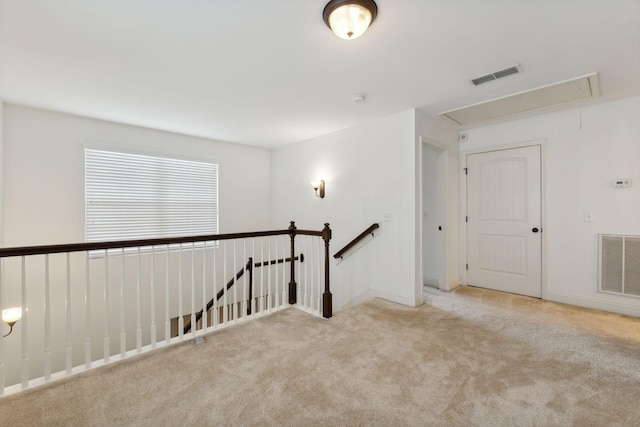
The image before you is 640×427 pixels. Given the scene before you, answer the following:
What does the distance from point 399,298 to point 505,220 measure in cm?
185

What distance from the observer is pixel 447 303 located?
351 cm

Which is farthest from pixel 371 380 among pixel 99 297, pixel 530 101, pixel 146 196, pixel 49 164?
pixel 49 164

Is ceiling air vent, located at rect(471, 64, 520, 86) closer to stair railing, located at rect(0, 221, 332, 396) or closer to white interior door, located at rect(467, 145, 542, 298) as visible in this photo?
white interior door, located at rect(467, 145, 542, 298)

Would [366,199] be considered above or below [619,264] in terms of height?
above

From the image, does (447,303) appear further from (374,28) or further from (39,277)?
(39,277)

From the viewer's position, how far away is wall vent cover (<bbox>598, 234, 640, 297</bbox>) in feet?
10.0

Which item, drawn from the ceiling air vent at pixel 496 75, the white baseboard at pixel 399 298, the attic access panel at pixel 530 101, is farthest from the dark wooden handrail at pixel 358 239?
the ceiling air vent at pixel 496 75

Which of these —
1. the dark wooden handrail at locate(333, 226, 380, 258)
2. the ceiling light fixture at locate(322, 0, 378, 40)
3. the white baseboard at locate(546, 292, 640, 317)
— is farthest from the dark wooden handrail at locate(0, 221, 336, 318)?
the white baseboard at locate(546, 292, 640, 317)

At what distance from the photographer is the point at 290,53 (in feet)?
7.34

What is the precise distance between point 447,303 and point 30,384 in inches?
150

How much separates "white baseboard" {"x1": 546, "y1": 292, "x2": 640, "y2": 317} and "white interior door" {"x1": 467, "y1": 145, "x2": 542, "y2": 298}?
181 mm

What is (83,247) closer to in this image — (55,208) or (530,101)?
(55,208)

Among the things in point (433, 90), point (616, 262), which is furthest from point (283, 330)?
point (616, 262)

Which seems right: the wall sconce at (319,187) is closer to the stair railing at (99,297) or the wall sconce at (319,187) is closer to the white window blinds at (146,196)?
the stair railing at (99,297)
